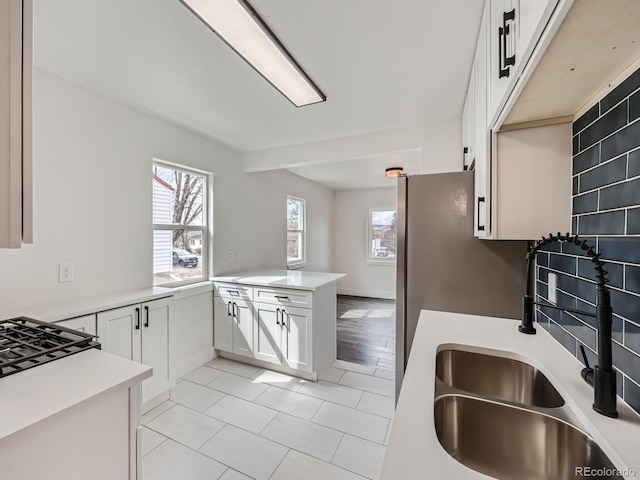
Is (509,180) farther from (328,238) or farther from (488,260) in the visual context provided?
(328,238)

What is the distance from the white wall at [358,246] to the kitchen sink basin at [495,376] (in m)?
4.83

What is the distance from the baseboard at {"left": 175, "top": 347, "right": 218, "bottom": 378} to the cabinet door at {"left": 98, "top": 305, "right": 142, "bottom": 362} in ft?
2.35

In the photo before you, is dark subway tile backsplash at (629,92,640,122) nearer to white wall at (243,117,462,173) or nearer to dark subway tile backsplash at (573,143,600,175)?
dark subway tile backsplash at (573,143,600,175)

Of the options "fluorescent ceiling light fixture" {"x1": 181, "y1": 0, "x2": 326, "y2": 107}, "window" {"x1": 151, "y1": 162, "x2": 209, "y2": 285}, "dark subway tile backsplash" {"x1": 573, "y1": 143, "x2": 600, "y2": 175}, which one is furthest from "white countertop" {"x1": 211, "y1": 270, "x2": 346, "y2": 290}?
"dark subway tile backsplash" {"x1": 573, "y1": 143, "x2": 600, "y2": 175}

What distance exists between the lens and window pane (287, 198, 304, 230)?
16.1ft

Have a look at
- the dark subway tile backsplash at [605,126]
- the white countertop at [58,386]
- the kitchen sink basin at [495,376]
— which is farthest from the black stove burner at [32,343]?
the dark subway tile backsplash at [605,126]

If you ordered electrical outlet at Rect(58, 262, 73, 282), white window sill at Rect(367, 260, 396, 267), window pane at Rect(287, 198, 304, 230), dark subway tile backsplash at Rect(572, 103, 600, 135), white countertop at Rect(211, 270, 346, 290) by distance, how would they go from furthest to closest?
white window sill at Rect(367, 260, 396, 267) < window pane at Rect(287, 198, 304, 230) < white countertop at Rect(211, 270, 346, 290) < electrical outlet at Rect(58, 262, 73, 282) < dark subway tile backsplash at Rect(572, 103, 600, 135)

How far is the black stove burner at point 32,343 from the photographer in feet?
3.21

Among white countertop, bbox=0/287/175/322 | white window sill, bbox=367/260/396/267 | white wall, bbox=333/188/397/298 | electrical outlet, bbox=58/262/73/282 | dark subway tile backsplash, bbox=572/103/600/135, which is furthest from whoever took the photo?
white wall, bbox=333/188/397/298

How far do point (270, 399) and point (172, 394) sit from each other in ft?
2.79

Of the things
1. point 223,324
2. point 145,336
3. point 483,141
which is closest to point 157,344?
point 145,336

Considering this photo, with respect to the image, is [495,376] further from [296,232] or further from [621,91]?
[296,232]

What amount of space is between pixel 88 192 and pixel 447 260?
8.58 feet

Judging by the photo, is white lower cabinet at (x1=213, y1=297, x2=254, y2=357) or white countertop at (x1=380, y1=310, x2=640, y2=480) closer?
white countertop at (x1=380, y1=310, x2=640, y2=480)
